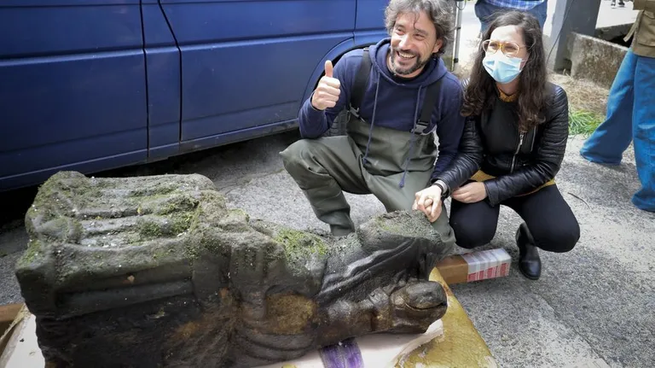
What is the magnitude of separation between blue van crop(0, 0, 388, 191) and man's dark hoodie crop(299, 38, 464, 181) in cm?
92

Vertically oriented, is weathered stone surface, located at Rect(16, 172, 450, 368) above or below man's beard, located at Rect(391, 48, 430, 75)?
below

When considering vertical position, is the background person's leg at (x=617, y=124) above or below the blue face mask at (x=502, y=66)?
below

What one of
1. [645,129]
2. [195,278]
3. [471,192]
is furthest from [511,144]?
[195,278]

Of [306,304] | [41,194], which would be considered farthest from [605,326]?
[41,194]

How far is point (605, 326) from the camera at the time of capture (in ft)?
8.52

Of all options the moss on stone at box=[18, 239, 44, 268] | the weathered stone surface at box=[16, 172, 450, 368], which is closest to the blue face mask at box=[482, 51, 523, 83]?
the weathered stone surface at box=[16, 172, 450, 368]

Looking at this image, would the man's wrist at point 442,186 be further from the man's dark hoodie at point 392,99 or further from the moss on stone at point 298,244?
the moss on stone at point 298,244

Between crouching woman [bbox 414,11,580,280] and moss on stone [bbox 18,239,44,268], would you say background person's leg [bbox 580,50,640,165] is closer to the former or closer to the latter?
crouching woman [bbox 414,11,580,280]

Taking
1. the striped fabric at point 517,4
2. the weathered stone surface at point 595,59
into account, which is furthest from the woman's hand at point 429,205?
the weathered stone surface at point 595,59

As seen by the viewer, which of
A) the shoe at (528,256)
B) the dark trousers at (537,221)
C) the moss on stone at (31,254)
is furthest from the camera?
the shoe at (528,256)

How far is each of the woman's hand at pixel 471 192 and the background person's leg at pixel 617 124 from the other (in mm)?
1859

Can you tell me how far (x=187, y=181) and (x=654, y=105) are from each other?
301 cm

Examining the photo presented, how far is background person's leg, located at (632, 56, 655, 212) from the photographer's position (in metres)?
3.46

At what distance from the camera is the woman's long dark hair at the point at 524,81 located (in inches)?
94.9
